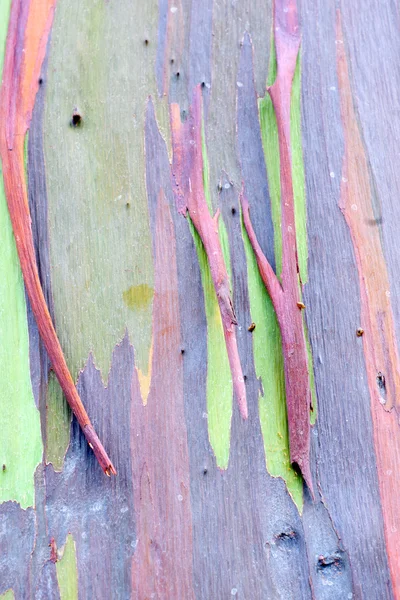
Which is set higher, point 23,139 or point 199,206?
point 23,139

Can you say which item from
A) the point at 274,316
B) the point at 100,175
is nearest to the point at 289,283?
the point at 274,316

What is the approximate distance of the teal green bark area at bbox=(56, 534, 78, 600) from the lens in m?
0.67

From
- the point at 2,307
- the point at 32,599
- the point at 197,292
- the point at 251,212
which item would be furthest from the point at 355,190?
the point at 32,599

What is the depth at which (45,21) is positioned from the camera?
0.83m

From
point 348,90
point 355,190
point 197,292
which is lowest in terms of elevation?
point 197,292

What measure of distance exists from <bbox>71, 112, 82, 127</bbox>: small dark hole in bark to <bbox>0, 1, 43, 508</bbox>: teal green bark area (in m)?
0.11

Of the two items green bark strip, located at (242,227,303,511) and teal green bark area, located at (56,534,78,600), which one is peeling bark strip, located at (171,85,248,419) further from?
teal green bark area, located at (56,534,78,600)

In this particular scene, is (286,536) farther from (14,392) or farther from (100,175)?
(100,175)

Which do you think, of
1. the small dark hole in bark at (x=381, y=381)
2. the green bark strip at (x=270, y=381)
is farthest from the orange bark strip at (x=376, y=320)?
the green bark strip at (x=270, y=381)

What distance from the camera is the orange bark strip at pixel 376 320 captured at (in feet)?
2.33

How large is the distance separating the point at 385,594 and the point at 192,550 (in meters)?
0.21

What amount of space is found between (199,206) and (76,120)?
188 mm

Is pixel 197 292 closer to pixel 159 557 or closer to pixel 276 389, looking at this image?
pixel 276 389

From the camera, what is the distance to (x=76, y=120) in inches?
31.4
